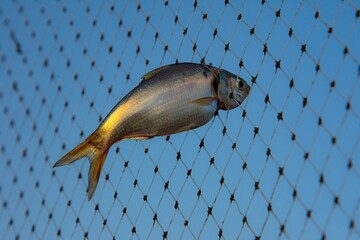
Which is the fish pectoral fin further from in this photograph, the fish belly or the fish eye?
the fish eye

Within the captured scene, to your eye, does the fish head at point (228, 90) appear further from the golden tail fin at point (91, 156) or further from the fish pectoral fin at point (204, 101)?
the golden tail fin at point (91, 156)

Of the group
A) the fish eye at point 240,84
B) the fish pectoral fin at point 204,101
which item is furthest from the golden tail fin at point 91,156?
the fish eye at point 240,84

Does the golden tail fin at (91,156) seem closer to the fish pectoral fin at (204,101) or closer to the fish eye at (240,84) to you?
the fish pectoral fin at (204,101)

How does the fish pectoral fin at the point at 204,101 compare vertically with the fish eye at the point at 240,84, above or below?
below

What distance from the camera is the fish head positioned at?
2.35 metres

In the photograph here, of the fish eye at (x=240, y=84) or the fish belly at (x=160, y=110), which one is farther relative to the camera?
the fish eye at (x=240, y=84)

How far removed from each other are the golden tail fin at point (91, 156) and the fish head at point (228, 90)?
1.47ft

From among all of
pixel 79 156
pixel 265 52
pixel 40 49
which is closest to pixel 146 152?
pixel 265 52

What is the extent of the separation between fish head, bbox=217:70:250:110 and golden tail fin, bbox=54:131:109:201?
0.45m

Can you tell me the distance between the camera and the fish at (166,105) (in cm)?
225

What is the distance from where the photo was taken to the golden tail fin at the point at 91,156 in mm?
2355

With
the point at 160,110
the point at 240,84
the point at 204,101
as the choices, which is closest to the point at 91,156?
the point at 160,110

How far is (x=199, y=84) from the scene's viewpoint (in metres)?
2.30

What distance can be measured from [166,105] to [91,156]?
363 millimetres
